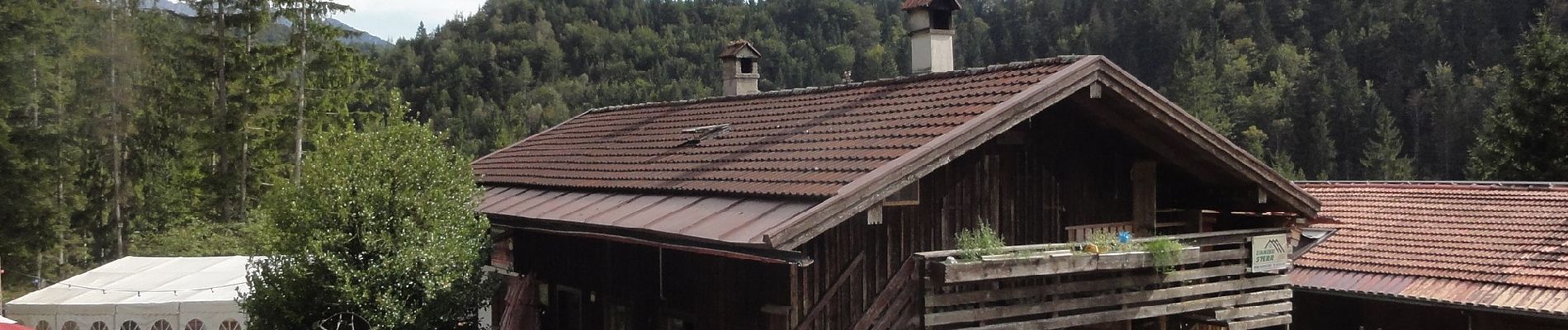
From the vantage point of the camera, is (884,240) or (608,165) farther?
(608,165)

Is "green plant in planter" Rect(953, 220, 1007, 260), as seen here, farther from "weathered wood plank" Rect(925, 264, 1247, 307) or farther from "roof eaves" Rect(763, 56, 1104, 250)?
"roof eaves" Rect(763, 56, 1104, 250)

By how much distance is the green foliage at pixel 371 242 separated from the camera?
1088 centimetres

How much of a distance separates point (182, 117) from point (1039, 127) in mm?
29212

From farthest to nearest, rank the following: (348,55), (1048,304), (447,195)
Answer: (348,55), (447,195), (1048,304)

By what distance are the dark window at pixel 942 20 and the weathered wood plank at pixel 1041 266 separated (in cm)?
435

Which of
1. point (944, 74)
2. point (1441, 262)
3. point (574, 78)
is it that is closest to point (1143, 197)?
point (944, 74)

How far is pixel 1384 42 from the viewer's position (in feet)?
256

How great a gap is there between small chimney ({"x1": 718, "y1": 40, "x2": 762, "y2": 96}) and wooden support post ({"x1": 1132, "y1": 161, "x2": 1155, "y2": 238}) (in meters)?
8.01

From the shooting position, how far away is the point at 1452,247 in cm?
1509

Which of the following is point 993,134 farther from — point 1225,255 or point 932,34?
point 932,34

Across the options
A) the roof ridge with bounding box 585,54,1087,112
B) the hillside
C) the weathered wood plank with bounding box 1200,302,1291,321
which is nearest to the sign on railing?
the weathered wood plank with bounding box 1200,302,1291,321

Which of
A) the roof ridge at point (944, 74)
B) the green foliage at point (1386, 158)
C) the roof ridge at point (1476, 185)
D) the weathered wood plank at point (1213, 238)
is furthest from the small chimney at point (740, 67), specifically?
the green foliage at point (1386, 158)

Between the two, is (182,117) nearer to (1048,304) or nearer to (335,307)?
(335,307)

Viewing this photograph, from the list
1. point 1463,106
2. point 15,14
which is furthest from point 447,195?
point 1463,106
